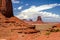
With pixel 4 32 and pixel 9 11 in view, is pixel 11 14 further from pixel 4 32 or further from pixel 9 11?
pixel 4 32

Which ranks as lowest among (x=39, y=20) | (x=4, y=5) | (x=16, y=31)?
(x=39, y=20)

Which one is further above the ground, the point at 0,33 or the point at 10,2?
the point at 10,2

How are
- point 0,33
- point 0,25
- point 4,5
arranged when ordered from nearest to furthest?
1. point 0,33
2. point 0,25
3. point 4,5

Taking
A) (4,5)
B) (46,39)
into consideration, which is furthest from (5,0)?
(46,39)

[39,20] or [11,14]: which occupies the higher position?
[11,14]

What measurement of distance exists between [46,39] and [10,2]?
130ft

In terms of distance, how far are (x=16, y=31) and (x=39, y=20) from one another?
115 meters

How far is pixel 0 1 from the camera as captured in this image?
5647cm

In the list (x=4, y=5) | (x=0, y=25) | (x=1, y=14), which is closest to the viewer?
(x=0, y=25)

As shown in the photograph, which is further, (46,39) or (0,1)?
(0,1)

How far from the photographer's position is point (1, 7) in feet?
182

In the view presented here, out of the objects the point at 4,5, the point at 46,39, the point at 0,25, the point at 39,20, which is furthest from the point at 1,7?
the point at 39,20

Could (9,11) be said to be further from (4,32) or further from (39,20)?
(39,20)

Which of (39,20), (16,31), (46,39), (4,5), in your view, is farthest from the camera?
(39,20)
